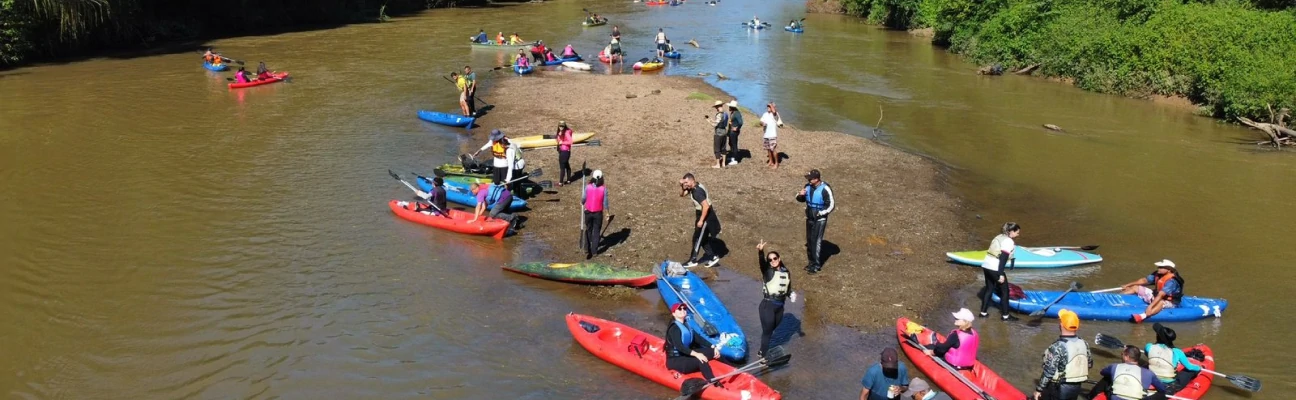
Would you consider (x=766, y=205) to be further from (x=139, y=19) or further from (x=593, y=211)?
(x=139, y=19)

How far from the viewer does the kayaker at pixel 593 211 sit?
16.6m

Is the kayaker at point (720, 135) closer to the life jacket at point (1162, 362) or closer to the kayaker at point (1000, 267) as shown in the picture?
the kayaker at point (1000, 267)

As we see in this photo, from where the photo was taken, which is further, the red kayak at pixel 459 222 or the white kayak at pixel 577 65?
the white kayak at pixel 577 65

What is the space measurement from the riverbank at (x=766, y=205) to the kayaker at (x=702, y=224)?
0.49m

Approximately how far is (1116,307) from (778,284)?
6.81 meters

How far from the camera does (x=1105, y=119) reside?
32.5 meters

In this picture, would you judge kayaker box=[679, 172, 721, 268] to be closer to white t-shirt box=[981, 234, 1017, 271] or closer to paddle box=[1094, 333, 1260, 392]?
white t-shirt box=[981, 234, 1017, 271]

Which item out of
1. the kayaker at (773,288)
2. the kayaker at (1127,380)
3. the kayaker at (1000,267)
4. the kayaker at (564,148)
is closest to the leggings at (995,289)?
the kayaker at (1000,267)

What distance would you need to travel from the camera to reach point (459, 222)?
18812 millimetres

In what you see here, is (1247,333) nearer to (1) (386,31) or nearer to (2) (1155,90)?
(2) (1155,90)

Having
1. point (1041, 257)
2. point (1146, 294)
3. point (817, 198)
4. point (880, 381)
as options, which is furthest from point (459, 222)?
point (1146, 294)

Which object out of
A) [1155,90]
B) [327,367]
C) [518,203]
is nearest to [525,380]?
[327,367]

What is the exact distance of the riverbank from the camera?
16.4 metres

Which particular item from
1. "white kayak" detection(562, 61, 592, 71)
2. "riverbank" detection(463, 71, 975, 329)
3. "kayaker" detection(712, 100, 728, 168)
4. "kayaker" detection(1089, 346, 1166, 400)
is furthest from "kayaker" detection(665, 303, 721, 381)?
"white kayak" detection(562, 61, 592, 71)
